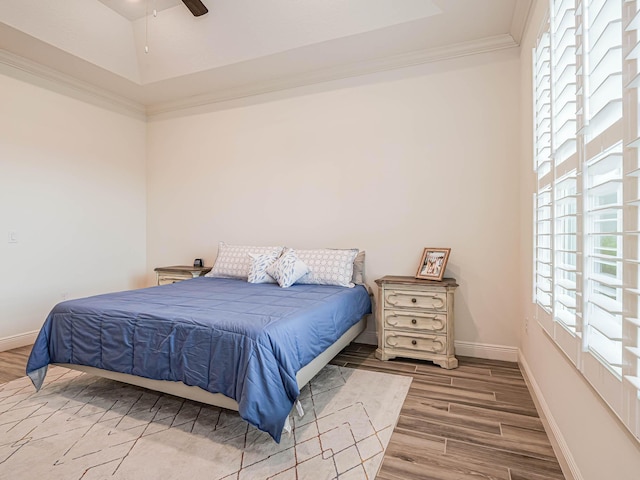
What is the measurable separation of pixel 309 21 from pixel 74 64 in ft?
8.28

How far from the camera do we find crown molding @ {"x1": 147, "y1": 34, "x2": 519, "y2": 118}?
3.30 metres

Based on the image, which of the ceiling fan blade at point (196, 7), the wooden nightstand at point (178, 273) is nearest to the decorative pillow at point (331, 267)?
the wooden nightstand at point (178, 273)

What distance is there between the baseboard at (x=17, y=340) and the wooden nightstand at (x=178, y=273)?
1359 millimetres

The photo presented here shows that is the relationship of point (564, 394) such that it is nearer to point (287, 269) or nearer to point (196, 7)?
point (287, 269)

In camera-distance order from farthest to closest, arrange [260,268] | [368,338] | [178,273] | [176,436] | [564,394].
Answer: [178,273]
[368,338]
[260,268]
[176,436]
[564,394]

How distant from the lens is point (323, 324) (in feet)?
8.36

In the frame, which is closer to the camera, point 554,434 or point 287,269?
point 554,434

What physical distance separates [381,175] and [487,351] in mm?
1958

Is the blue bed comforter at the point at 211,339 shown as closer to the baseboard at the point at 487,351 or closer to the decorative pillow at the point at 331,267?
the decorative pillow at the point at 331,267

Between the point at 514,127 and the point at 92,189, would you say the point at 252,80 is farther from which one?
the point at 514,127

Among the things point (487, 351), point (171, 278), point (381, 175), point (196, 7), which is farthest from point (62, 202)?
point (487, 351)

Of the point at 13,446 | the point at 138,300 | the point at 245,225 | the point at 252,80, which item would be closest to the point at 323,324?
the point at 138,300

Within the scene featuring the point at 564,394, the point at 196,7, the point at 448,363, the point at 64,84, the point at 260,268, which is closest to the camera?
the point at 564,394

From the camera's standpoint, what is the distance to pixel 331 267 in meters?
3.53
